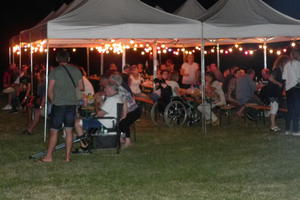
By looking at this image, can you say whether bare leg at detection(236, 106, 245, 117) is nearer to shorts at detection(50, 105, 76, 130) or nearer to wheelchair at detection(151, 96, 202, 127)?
wheelchair at detection(151, 96, 202, 127)

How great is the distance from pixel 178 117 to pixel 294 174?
A: 5.86 m

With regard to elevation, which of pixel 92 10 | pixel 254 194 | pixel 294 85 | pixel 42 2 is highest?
pixel 42 2

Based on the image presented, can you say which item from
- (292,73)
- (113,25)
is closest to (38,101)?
(113,25)

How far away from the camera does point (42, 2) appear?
41.9 m

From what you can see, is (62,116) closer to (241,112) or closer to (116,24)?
(116,24)

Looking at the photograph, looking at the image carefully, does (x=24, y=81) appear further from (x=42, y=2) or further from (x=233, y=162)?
(x=42, y=2)

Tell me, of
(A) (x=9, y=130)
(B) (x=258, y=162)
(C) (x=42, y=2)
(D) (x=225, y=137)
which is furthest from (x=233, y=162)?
(C) (x=42, y=2)

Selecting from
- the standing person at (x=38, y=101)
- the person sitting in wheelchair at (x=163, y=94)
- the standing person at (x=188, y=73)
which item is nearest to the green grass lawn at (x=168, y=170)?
the standing person at (x=38, y=101)

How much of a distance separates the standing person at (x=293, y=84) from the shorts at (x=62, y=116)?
4.58 metres

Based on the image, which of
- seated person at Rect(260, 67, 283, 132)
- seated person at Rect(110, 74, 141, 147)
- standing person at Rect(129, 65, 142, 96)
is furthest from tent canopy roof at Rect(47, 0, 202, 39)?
standing person at Rect(129, 65, 142, 96)

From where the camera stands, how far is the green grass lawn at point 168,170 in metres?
7.15

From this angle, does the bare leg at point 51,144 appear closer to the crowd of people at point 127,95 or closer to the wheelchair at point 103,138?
the crowd of people at point 127,95

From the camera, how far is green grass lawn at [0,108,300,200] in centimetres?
715

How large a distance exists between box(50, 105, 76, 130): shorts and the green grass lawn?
550 mm
